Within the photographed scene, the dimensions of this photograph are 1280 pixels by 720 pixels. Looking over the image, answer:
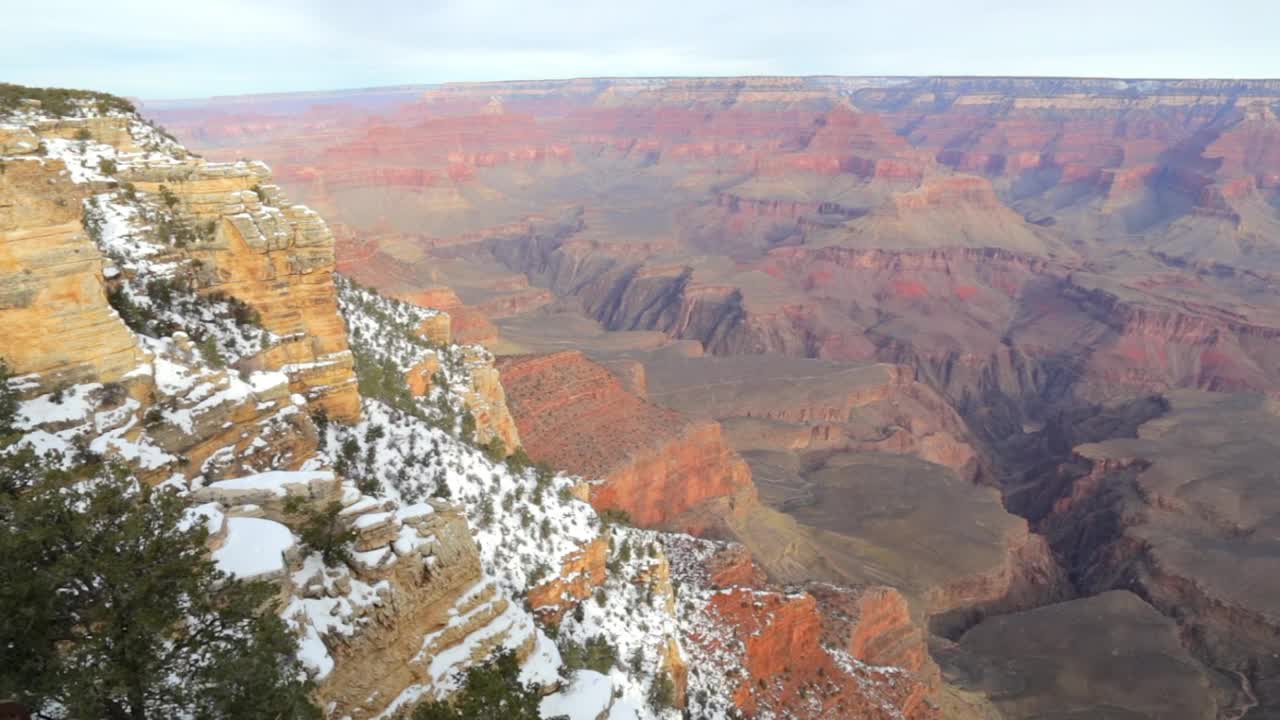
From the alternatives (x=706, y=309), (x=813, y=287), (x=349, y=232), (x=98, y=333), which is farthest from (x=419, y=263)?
(x=98, y=333)

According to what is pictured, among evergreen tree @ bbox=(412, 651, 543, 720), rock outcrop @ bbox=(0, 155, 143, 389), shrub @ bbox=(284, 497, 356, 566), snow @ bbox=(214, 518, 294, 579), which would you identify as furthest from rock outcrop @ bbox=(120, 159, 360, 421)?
evergreen tree @ bbox=(412, 651, 543, 720)

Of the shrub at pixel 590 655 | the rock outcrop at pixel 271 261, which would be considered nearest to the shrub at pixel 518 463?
the rock outcrop at pixel 271 261

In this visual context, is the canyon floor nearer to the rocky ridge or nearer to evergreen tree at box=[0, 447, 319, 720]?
the rocky ridge

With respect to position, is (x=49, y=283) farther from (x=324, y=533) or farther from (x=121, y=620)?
(x=121, y=620)

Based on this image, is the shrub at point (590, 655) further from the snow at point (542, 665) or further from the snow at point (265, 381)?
the snow at point (265, 381)

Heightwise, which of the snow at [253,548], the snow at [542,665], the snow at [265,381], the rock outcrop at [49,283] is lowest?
the snow at [542,665]

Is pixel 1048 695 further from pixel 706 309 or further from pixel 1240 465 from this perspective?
pixel 706 309
